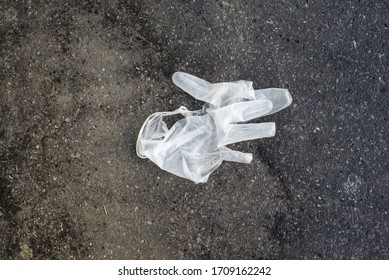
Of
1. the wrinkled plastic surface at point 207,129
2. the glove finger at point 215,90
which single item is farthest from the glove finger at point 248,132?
the glove finger at point 215,90

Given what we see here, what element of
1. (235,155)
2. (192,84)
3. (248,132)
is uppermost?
(192,84)

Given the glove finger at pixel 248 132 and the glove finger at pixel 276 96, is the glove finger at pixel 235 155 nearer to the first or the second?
the glove finger at pixel 248 132

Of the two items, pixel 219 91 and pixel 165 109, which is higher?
pixel 219 91

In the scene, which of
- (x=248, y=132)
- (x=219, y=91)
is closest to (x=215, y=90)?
(x=219, y=91)

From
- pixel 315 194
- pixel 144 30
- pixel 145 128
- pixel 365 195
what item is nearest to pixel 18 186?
pixel 145 128

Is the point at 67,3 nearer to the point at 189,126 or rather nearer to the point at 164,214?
the point at 189,126

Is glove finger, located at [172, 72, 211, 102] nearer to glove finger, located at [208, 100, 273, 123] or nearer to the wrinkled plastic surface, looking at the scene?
the wrinkled plastic surface

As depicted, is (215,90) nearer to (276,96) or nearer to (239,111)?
(239,111)

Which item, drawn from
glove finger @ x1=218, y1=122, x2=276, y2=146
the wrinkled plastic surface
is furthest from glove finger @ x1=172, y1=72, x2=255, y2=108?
glove finger @ x1=218, y1=122, x2=276, y2=146
